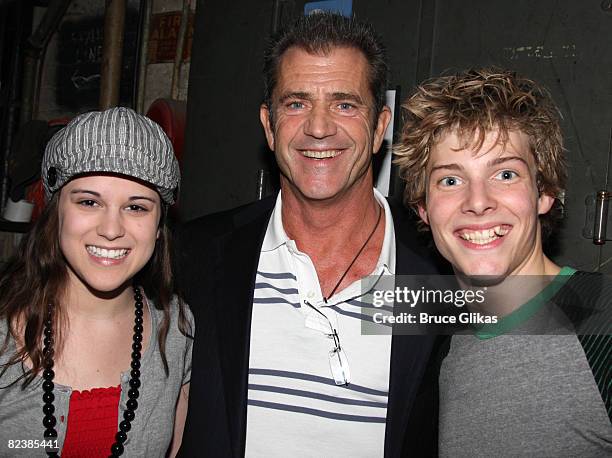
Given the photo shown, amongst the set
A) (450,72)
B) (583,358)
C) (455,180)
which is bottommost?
(583,358)

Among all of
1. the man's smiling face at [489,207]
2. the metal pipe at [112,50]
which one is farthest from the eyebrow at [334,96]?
the metal pipe at [112,50]

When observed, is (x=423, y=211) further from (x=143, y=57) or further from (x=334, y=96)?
(x=143, y=57)

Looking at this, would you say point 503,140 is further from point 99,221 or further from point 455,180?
point 99,221

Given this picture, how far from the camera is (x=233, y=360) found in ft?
6.59

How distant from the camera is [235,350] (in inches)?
79.4

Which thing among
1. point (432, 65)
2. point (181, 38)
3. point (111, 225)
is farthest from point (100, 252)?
point (181, 38)

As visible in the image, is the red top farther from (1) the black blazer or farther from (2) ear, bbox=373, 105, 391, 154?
(2) ear, bbox=373, 105, 391, 154

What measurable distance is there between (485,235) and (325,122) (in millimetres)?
748

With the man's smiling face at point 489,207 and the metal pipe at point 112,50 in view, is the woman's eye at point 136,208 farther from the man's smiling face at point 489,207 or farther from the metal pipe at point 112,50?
the metal pipe at point 112,50

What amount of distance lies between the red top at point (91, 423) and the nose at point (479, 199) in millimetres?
1144

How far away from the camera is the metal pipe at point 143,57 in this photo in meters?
4.29

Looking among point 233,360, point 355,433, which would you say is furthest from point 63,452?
point 355,433

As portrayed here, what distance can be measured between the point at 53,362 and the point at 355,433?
Answer: 3.04ft

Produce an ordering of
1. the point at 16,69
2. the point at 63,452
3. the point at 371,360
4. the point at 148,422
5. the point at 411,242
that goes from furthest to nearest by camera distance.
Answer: the point at 16,69, the point at 411,242, the point at 371,360, the point at 148,422, the point at 63,452
